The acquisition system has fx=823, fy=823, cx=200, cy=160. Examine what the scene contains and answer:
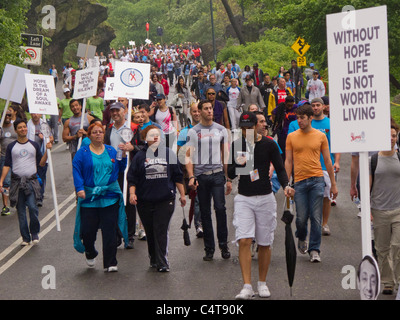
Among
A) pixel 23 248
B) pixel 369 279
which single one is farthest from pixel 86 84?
pixel 369 279

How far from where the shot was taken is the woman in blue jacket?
10.3 m

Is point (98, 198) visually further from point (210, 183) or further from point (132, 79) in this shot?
point (132, 79)

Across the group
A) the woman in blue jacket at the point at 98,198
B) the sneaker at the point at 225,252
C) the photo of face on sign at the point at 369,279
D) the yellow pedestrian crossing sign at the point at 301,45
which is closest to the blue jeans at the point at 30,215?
the woman in blue jacket at the point at 98,198

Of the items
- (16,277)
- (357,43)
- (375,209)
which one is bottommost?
(16,277)

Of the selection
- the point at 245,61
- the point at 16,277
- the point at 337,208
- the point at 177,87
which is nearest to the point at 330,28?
the point at 16,277

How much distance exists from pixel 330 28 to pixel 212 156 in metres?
4.03

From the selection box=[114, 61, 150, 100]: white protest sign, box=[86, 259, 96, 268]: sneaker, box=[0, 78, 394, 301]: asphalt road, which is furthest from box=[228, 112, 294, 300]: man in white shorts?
box=[114, 61, 150, 100]: white protest sign

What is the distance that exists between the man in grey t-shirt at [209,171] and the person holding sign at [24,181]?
109 inches

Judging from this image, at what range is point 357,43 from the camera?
6.98 m

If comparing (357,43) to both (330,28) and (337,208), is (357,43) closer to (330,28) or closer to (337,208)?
(330,28)

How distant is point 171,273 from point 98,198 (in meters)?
1.30

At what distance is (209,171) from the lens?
1085 cm

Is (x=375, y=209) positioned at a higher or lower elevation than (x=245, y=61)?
lower

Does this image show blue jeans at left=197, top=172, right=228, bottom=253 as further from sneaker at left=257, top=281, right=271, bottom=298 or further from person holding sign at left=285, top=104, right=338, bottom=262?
sneaker at left=257, top=281, right=271, bottom=298
